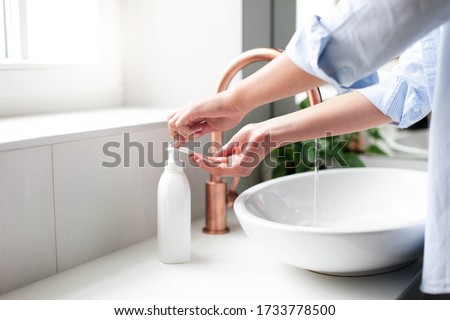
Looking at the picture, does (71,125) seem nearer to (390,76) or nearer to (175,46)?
(175,46)

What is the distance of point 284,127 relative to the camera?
40.7 inches

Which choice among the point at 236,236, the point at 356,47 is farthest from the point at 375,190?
the point at 356,47

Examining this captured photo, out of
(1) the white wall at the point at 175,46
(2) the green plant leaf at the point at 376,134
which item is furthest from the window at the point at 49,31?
(2) the green plant leaf at the point at 376,134

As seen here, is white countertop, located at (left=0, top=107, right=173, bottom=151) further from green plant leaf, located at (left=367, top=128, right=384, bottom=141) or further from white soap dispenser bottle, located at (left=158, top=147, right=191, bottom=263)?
green plant leaf, located at (left=367, top=128, right=384, bottom=141)

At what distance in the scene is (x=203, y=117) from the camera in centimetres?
94

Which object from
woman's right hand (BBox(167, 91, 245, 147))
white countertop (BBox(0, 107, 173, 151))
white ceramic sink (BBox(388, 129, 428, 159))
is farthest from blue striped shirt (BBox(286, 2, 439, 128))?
white ceramic sink (BBox(388, 129, 428, 159))

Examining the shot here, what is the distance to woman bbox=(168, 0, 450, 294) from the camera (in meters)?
0.67

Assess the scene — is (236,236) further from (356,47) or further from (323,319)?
(356,47)

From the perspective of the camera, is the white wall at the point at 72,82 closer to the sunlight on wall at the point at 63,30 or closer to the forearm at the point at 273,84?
the sunlight on wall at the point at 63,30

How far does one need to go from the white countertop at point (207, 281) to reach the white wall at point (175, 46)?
1.64 feet

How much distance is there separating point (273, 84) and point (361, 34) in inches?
5.6

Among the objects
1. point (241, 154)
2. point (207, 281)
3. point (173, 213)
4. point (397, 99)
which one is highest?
point (397, 99)

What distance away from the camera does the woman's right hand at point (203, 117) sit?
2.91 feet

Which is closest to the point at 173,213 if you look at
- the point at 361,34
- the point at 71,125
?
the point at 71,125
